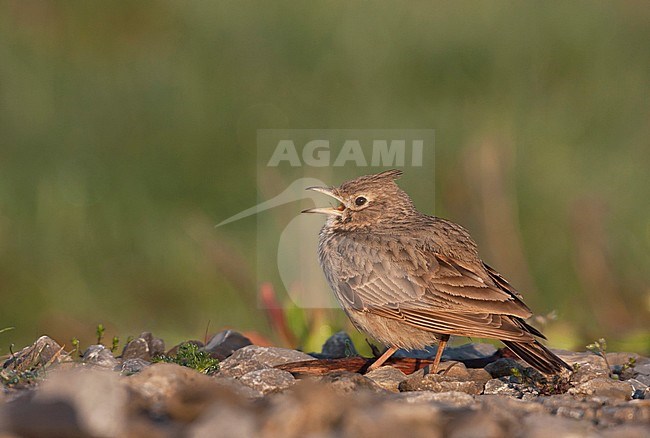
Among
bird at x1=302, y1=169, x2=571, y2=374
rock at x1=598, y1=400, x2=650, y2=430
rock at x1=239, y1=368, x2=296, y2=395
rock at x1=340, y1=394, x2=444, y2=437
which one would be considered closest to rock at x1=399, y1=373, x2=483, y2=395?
bird at x1=302, y1=169, x2=571, y2=374

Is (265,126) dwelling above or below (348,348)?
above

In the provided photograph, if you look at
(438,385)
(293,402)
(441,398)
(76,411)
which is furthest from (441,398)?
(76,411)

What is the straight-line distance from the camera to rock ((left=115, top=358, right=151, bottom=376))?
5921 millimetres

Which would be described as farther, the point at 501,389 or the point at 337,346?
the point at 337,346

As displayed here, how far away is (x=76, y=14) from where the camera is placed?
34.6ft


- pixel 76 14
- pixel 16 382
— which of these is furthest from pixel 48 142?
pixel 16 382

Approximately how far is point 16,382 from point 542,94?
586 cm

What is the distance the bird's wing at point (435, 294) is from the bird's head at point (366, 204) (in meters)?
0.52

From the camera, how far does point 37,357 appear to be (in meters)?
6.05

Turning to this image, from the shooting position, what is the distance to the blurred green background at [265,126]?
8633 mm

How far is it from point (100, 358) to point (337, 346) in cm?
160

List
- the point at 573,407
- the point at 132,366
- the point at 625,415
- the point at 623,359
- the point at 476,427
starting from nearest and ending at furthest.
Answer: the point at 476,427 → the point at 625,415 → the point at 573,407 → the point at 132,366 → the point at 623,359

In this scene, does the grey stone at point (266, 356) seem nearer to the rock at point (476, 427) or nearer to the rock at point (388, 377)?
the rock at point (388, 377)

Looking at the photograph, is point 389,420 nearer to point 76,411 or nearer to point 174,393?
point 174,393
